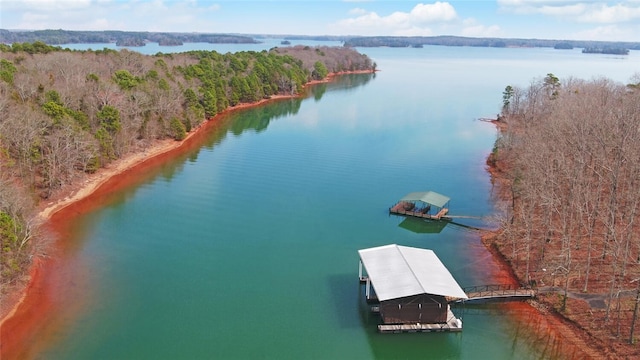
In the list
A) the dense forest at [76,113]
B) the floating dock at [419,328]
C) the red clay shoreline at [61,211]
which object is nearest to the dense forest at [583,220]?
the floating dock at [419,328]

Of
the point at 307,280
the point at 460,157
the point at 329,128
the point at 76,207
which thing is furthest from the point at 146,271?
the point at 329,128

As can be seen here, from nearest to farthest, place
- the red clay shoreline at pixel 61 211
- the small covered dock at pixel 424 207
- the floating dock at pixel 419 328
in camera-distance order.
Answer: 1. the red clay shoreline at pixel 61 211
2. the floating dock at pixel 419 328
3. the small covered dock at pixel 424 207

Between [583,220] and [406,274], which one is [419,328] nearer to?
[406,274]

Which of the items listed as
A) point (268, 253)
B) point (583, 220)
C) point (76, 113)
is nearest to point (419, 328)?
point (268, 253)

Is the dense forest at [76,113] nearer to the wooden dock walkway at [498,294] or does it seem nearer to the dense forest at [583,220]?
the wooden dock walkway at [498,294]

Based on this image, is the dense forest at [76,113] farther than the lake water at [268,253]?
Yes

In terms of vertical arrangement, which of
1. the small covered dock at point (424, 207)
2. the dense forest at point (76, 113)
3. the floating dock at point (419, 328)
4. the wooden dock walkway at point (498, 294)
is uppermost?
the dense forest at point (76, 113)

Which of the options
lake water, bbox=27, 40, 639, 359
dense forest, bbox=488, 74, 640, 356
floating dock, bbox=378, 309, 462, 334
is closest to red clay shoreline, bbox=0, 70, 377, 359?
lake water, bbox=27, 40, 639, 359

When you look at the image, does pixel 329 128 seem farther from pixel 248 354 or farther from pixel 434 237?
pixel 248 354
